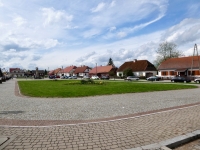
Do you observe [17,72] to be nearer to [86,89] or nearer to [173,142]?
[86,89]

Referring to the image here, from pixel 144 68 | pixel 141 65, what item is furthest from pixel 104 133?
pixel 141 65

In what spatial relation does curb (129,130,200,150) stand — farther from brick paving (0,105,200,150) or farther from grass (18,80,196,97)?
grass (18,80,196,97)

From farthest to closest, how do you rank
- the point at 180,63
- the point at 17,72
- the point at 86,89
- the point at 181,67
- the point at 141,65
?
the point at 17,72, the point at 141,65, the point at 180,63, the point at 181,67, the point at 86,89

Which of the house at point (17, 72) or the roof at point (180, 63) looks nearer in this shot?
the roof at point (180, 63)

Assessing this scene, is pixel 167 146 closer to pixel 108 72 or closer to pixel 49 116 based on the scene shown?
pixel 49 116

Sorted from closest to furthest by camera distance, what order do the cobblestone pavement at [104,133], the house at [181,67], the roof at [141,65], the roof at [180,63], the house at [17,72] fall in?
the cobblestone pavement at [104,133] → the house at [181,67] → the roof at [180,63] → the roof at [141,65] → the house at [17,72]

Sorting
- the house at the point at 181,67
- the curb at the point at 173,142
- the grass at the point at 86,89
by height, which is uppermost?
the house at the point at 181,67

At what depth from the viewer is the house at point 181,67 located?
49.3 m

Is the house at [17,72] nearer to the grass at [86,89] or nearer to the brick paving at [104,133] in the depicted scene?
the grass at [86,89]

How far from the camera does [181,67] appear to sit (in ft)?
174

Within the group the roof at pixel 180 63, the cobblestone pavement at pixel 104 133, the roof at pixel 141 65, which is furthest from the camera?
the roof at pixel 141 65

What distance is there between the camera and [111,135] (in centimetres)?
572

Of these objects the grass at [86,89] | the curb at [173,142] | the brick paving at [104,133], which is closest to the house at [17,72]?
the grass at [86,89]

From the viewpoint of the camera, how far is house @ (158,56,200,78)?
49.3 metres
